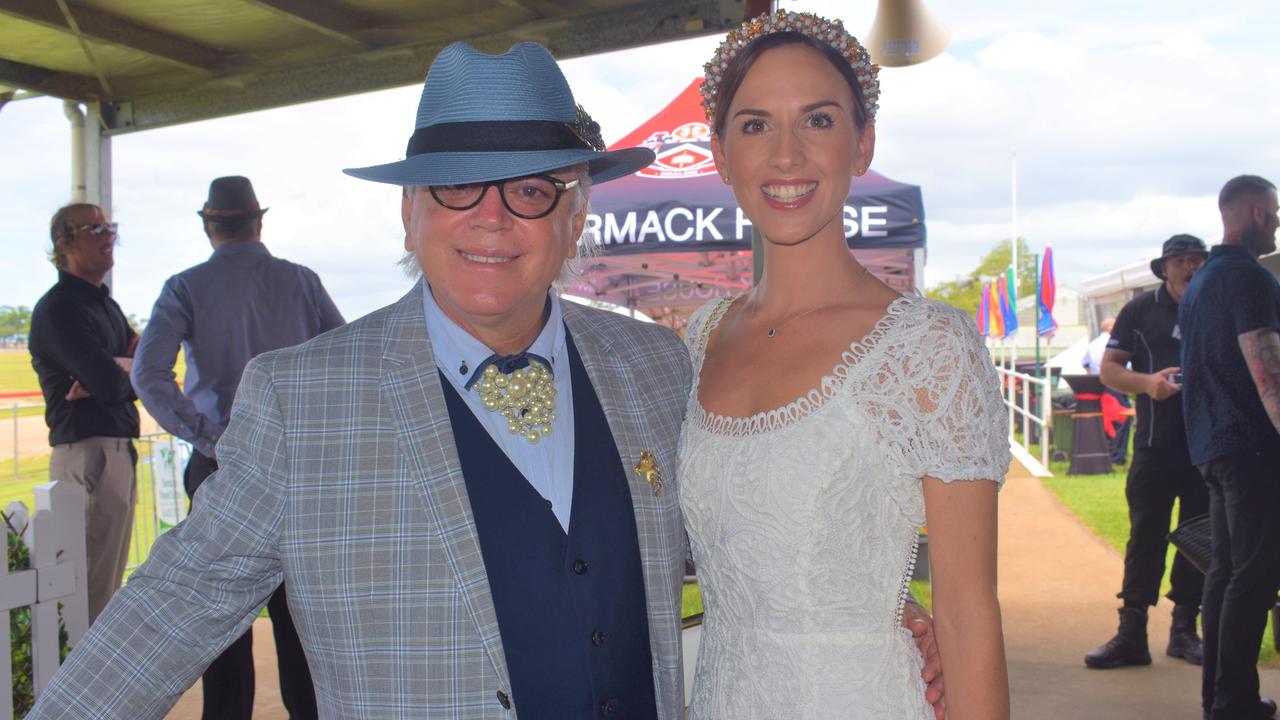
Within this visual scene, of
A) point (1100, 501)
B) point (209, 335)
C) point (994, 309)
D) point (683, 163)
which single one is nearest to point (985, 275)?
point (994, 309)

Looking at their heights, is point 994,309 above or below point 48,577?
above

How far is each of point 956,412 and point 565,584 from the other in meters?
0.70

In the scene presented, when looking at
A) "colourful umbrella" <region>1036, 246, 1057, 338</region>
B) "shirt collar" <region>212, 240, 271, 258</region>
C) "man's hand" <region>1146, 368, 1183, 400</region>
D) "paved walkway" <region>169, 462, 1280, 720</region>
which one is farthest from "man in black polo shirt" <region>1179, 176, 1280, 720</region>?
"colourful umbrella" <region>1036, 246, 1057, 338</region>

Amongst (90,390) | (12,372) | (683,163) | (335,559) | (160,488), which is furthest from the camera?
(12,372)

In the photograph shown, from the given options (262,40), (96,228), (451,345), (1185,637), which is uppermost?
(262,40)

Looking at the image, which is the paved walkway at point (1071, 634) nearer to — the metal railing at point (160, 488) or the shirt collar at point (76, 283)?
the shirt collar at point (76, 283)

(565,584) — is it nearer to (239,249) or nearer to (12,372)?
(239,249)

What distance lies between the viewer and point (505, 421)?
5.46 feet

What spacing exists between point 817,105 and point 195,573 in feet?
4.30

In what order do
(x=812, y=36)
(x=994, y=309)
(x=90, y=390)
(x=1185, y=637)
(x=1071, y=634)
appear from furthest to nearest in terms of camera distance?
(x=994, y=309) < (x=1071, y=634) < (x=1185, y=637) < (x=90, y=390) < (x=812, y=36)

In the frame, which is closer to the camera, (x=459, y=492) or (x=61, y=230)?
(x=459, y=492)

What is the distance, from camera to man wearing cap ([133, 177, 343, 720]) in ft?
12.7

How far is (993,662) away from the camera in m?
1.65

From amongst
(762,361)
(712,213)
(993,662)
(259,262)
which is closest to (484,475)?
(762,361)
